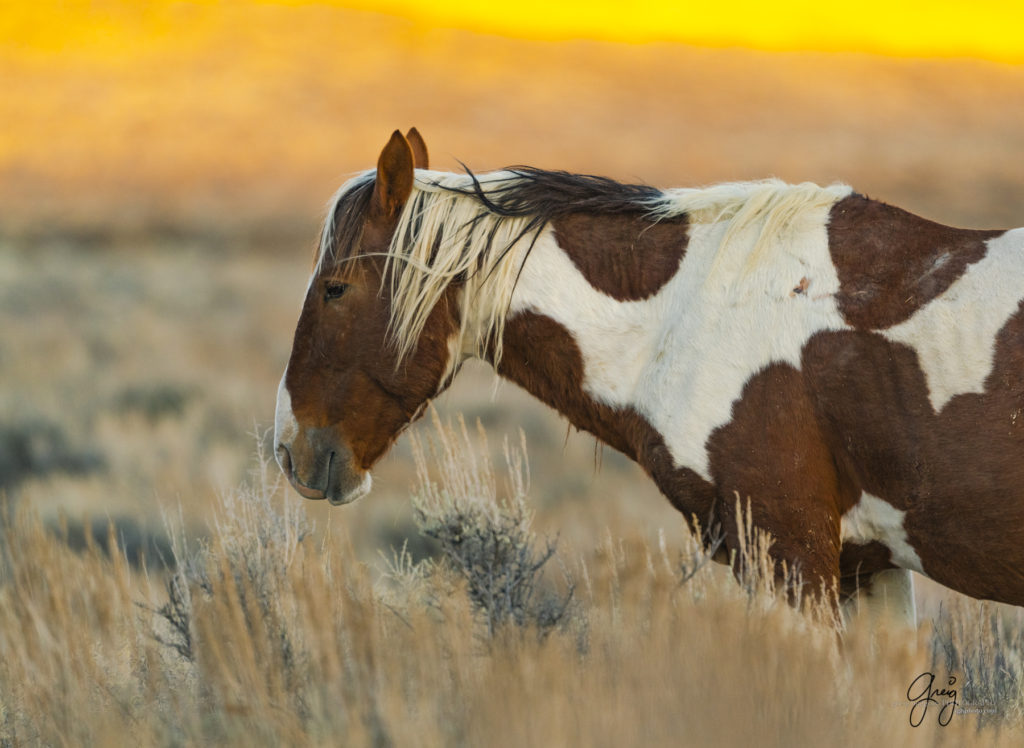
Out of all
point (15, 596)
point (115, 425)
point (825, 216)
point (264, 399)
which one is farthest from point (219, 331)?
point (825, 216)

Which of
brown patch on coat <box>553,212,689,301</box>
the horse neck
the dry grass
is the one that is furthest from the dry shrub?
brown patch on coat <box>553,212,689,301</box>

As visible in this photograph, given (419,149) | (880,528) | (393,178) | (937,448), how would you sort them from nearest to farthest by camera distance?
(937,448)
(880,528)
(393,178)
(419,149)

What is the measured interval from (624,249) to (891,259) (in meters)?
0.78

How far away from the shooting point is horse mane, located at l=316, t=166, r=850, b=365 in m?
3.29

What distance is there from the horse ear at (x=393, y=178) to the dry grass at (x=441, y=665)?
889 millimetres

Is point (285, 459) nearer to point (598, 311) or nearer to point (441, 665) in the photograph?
point (441, 665)

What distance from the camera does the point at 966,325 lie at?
2869mm

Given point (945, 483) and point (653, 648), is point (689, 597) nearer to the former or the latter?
point (653, 648)

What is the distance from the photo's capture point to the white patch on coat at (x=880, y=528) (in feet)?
9.73

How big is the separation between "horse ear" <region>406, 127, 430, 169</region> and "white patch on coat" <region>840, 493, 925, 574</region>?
1877 millimetres

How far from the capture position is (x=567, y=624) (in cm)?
343

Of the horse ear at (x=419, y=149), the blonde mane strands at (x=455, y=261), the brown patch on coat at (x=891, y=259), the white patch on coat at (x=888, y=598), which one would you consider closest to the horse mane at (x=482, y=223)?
the blonde mane strands at (x=455, y=261)

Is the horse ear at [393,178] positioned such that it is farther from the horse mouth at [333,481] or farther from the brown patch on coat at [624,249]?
the horse mouth at [333,481]

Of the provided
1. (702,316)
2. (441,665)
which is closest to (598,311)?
(702,316)
